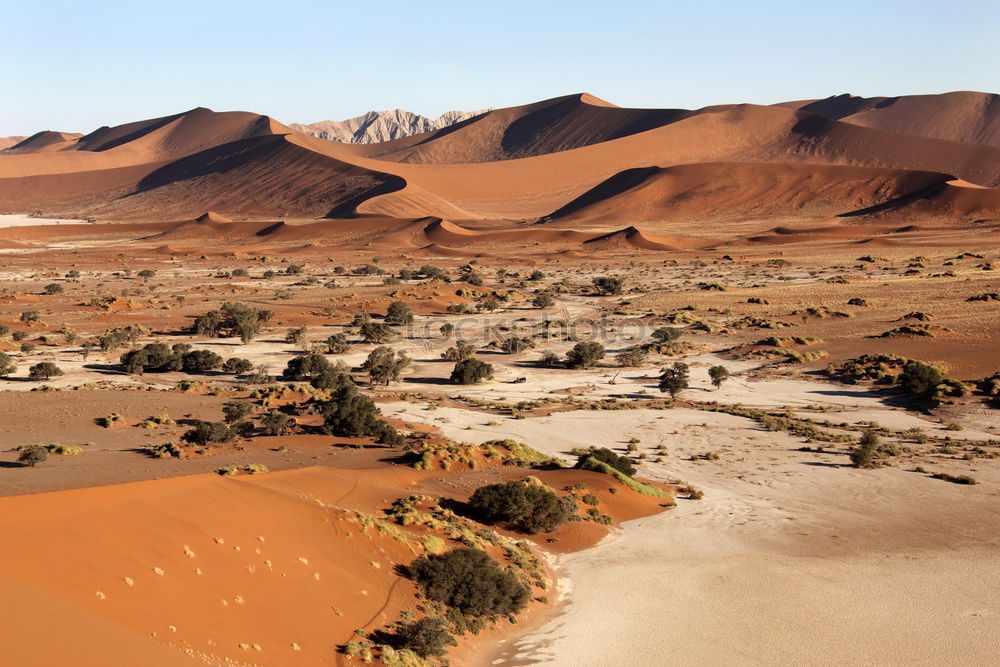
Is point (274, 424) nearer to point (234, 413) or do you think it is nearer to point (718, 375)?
point (234, 413)

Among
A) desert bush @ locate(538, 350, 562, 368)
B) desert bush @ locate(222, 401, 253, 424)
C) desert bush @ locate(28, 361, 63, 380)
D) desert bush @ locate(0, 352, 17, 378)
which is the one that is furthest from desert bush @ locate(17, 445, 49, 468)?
desert bush @ locate(538, 350, 562, 368)

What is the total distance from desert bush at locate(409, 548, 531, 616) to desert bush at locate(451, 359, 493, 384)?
17.8 m

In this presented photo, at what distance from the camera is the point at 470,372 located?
99.3ft

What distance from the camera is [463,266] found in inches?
2894

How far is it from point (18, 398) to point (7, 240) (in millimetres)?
89434

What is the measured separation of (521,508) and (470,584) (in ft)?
12.3

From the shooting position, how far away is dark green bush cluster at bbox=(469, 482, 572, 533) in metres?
15.6

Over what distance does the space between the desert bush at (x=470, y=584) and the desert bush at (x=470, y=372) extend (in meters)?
17.8

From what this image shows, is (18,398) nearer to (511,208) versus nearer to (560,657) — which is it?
(560,657)

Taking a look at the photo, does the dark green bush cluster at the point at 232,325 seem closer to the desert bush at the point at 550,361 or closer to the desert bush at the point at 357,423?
the desert bush at the point at 550,361

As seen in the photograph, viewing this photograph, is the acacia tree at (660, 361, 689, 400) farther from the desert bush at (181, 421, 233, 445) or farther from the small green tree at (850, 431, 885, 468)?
the desert bush at (181, 421, 233, 445)

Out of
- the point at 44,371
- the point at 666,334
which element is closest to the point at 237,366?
the point at 44,371

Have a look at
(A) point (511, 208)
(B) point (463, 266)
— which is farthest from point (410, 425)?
(A) point (511, 208)

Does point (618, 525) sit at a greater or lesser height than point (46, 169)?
lesser
